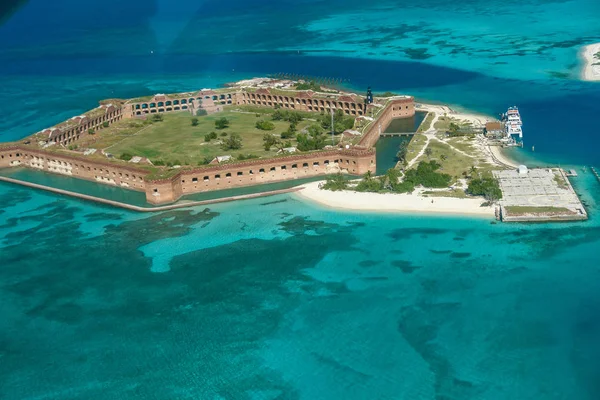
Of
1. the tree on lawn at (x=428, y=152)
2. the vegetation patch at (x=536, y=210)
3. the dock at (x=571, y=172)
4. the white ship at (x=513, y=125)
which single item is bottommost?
the vegetation patch at (x=536, y=210)

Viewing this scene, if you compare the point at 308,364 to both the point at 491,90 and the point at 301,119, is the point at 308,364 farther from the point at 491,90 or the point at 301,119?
the point at 491,90

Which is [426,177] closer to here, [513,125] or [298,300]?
[513,125]

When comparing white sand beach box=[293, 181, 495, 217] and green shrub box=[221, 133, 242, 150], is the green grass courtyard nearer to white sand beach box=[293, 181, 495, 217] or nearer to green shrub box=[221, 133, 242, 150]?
green shrub box=[221, 133, 242, 150]

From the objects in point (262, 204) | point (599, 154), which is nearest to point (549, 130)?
point (599, 154)

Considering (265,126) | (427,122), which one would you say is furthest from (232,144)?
(427,122)

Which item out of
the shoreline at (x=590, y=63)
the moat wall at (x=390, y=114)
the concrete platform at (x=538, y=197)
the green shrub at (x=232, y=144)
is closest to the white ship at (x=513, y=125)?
the concrete platform at (x=538, y=197)

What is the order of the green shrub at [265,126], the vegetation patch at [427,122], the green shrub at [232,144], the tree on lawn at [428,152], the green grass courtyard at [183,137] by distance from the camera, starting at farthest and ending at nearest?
the green shrub at [265,126]
the vegetation patch at [427,122]
the green shrub at [232,144]
the green grass courtyard at [183,137]
the tree on lawn at [428,152]

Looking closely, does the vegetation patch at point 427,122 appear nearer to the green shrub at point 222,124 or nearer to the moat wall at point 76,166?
the green shrub at point 222,124
